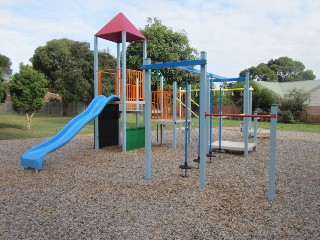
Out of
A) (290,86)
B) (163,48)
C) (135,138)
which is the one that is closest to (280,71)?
(290,86)

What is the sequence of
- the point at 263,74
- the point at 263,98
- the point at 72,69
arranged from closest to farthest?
the point at 72,69
the point at 263,98
the point at 263,74

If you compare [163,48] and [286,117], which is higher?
[163,48]

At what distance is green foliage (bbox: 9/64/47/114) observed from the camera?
14.3 metres

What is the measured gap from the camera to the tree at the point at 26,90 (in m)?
14.3

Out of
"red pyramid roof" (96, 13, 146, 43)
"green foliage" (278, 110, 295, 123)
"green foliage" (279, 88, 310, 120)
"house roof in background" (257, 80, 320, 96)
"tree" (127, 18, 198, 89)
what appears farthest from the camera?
"house roof in background" (257, 80, 320, 96)

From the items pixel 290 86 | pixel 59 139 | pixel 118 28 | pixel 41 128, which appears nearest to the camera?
pixel 59 139

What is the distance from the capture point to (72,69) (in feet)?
87.6

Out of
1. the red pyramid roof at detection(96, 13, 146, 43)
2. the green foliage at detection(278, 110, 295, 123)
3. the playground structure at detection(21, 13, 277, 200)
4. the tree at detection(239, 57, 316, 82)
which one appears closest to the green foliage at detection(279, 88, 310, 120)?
the green foliage at detection(278, 110, 295, 123)

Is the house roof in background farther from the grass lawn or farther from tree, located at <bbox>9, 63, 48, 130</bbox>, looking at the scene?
tree, located at <bbox>9, 63, 48, 130</bbox>

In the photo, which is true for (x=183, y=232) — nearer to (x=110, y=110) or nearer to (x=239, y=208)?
(x=239, y=208)

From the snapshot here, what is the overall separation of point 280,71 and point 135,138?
56295 millimetres

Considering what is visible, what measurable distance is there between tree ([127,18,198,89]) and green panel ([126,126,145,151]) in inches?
318

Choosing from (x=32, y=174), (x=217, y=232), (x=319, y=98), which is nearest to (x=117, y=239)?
(x=217, y=232)

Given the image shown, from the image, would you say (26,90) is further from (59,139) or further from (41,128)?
(59,139)
